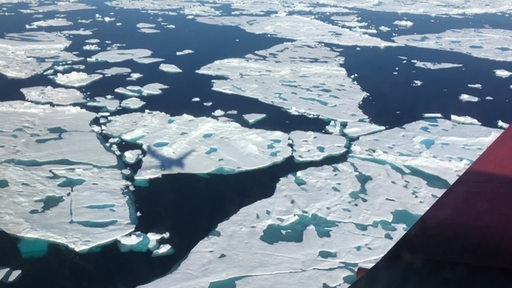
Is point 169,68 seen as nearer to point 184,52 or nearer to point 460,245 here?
point 184,52

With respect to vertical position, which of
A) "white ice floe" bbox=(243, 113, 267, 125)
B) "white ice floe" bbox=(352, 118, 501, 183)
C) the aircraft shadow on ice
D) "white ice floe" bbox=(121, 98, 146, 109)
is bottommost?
"white ice floe" bbox=(352, 118, 501, 183)

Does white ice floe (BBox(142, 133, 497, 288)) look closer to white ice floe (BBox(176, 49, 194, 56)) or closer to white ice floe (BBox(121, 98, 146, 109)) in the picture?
white ice floe (BBox(121, 98, 146, 109))

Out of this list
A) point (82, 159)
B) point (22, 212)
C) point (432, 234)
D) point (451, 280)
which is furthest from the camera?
point (82, 159)

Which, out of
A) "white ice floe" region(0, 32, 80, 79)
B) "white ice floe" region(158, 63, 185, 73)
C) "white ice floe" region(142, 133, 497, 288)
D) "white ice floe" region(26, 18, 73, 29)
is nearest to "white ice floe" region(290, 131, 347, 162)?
"white ice floe" region(142, 133, 497, 288)

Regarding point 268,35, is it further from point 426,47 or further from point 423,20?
point 423,20

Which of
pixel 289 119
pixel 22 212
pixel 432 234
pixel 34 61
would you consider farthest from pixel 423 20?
pixel 432 234

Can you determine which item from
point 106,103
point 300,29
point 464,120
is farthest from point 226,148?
point 300,29
